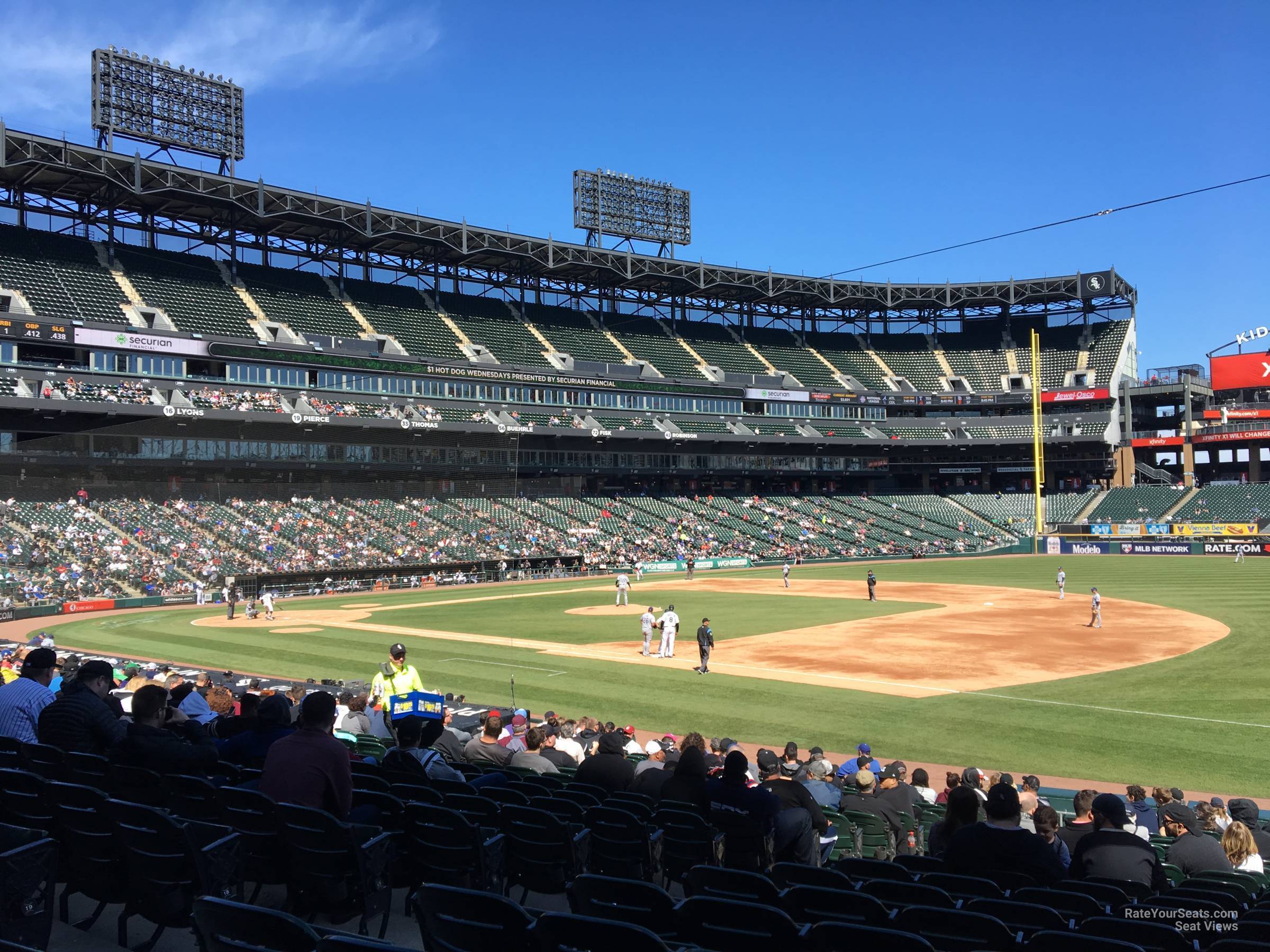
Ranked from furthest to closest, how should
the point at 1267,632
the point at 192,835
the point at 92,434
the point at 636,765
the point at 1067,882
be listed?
the point at 92,434
the point at 1267,632
the point at 636,765
the point at 1067,882
the point at 192,835

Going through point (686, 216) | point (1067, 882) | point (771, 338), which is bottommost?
point (1067, 882)

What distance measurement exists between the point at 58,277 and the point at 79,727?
59091 mm

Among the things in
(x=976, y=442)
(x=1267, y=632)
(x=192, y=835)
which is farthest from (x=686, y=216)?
(x=192, y=835)

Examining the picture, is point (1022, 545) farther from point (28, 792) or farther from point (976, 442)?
point (28, 792)

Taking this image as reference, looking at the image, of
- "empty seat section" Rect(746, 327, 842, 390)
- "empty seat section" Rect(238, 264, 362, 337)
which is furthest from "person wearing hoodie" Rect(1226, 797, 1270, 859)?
"empty seat section" Rect(746, 327, 842, 390)

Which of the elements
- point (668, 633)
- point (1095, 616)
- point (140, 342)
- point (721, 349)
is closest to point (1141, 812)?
point (668, 633)

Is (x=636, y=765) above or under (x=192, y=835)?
under

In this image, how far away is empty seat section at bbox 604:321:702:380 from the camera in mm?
84312

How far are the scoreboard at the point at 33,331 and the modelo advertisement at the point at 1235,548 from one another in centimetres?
7732

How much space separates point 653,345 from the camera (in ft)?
287

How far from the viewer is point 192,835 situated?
211 inches

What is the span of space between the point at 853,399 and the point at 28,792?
298ft

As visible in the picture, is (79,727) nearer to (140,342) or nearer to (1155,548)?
(140,342)

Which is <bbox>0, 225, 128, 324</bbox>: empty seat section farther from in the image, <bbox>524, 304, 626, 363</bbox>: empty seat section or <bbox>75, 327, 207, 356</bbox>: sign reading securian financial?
<bbox>524, 304, 626, 363</bbox>: empty seat section
